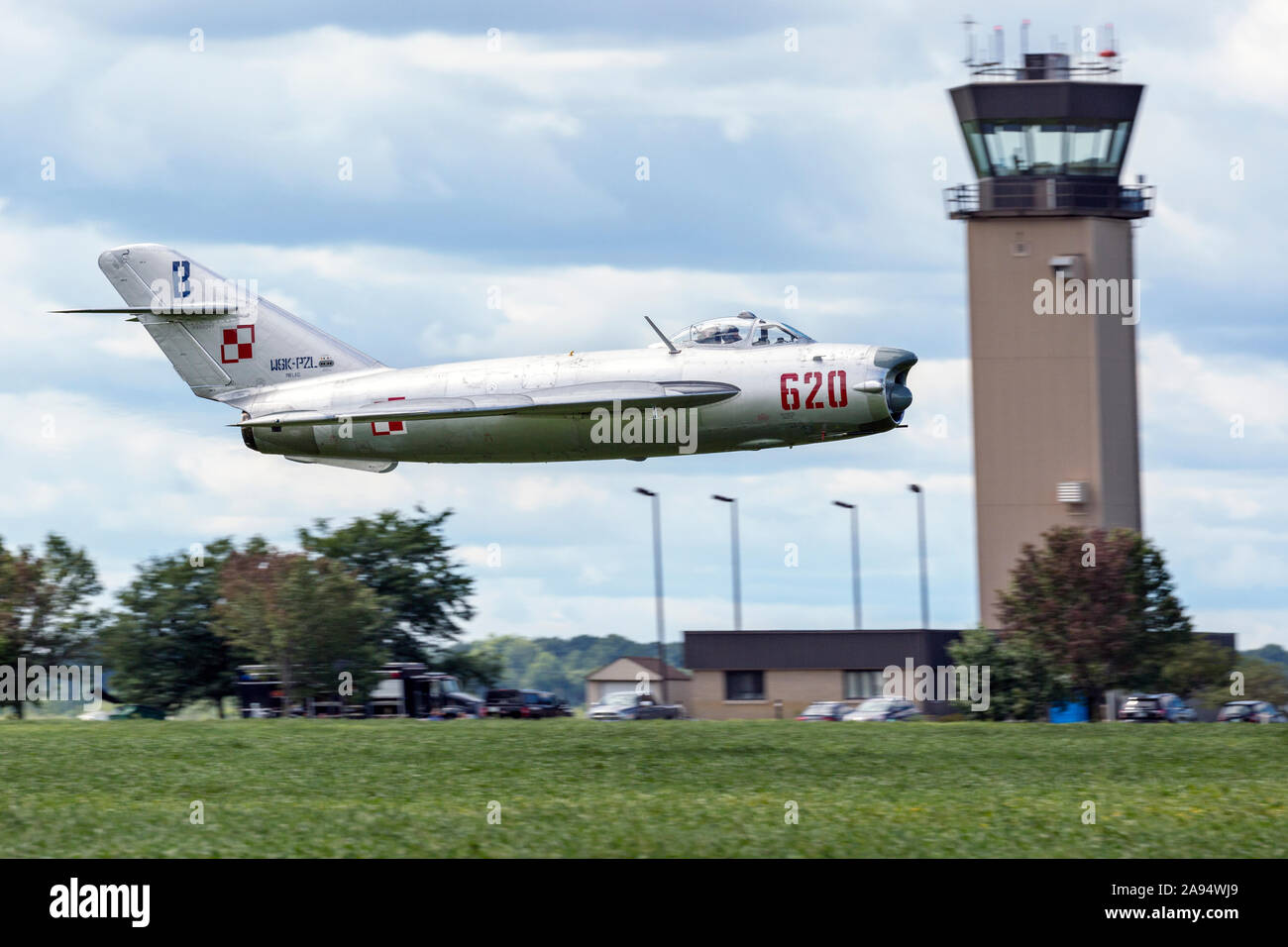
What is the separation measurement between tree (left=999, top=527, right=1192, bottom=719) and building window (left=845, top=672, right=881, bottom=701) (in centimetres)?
1568

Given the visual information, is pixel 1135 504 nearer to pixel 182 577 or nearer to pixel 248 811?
pixel 182 577

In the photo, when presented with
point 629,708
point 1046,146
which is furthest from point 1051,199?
Answer: point 629,708

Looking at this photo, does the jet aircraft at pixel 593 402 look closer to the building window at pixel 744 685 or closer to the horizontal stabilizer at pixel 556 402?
the horizontal stabilizer at pixel 556 402

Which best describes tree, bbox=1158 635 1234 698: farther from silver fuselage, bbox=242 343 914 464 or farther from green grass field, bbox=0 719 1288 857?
silver fuselage, bbox=242 343 914 464

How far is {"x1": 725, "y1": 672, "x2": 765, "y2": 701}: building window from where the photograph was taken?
103062mm

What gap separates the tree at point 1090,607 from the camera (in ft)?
273

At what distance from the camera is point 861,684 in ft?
331

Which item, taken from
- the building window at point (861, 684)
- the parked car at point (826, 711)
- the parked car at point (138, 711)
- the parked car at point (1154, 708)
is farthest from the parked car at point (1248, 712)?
the parked car at point (138, 711)

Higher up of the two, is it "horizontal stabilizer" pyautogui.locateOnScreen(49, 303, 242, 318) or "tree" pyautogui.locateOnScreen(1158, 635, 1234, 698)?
"horizontal stabilizer" pyautogui.locateOnScreen(49, 303, 242, 318)

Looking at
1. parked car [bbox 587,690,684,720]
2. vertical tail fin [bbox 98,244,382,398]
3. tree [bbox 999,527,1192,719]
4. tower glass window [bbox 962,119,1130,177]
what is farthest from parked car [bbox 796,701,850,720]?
vertical tail fin [bbox 98,244,382,398]
